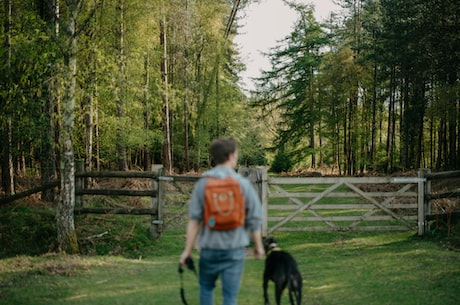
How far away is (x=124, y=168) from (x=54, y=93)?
43.0 ft

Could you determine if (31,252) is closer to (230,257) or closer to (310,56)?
(230,257)

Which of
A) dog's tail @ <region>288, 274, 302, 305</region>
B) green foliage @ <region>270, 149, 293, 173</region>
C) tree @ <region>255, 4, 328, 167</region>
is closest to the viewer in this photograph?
dog's tail @ <region>288, 274, 302, 305</region>

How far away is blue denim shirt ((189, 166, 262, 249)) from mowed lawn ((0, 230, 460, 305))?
2.48m

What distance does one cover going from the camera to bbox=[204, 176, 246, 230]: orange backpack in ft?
12.1

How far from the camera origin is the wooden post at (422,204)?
11.4 meters

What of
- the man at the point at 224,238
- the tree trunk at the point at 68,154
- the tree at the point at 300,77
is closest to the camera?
the man at the point at 224,238

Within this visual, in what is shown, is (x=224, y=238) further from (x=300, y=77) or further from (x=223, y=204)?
(x=300, y=77)

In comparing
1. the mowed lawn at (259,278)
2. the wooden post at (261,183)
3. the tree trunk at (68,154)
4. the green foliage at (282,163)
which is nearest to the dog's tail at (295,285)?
the mowed lawn at (259,278)

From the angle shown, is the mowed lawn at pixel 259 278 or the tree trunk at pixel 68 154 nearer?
the mowed lawn at pixel 259 278

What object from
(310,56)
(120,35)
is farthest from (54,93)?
(310,56)

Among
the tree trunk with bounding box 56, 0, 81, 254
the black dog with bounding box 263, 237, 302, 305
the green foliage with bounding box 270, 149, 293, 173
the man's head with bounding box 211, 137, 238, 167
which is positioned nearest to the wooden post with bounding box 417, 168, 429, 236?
the black dog with bounding box 263, 237, 302, 305

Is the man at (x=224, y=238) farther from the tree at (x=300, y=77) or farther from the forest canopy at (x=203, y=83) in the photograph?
the tree at (x=300, y=77)

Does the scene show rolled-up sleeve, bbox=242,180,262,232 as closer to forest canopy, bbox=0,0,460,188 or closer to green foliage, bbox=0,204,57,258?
forest canopy, bbox=0,0,460,188

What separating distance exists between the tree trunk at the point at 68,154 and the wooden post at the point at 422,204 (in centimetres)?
812
